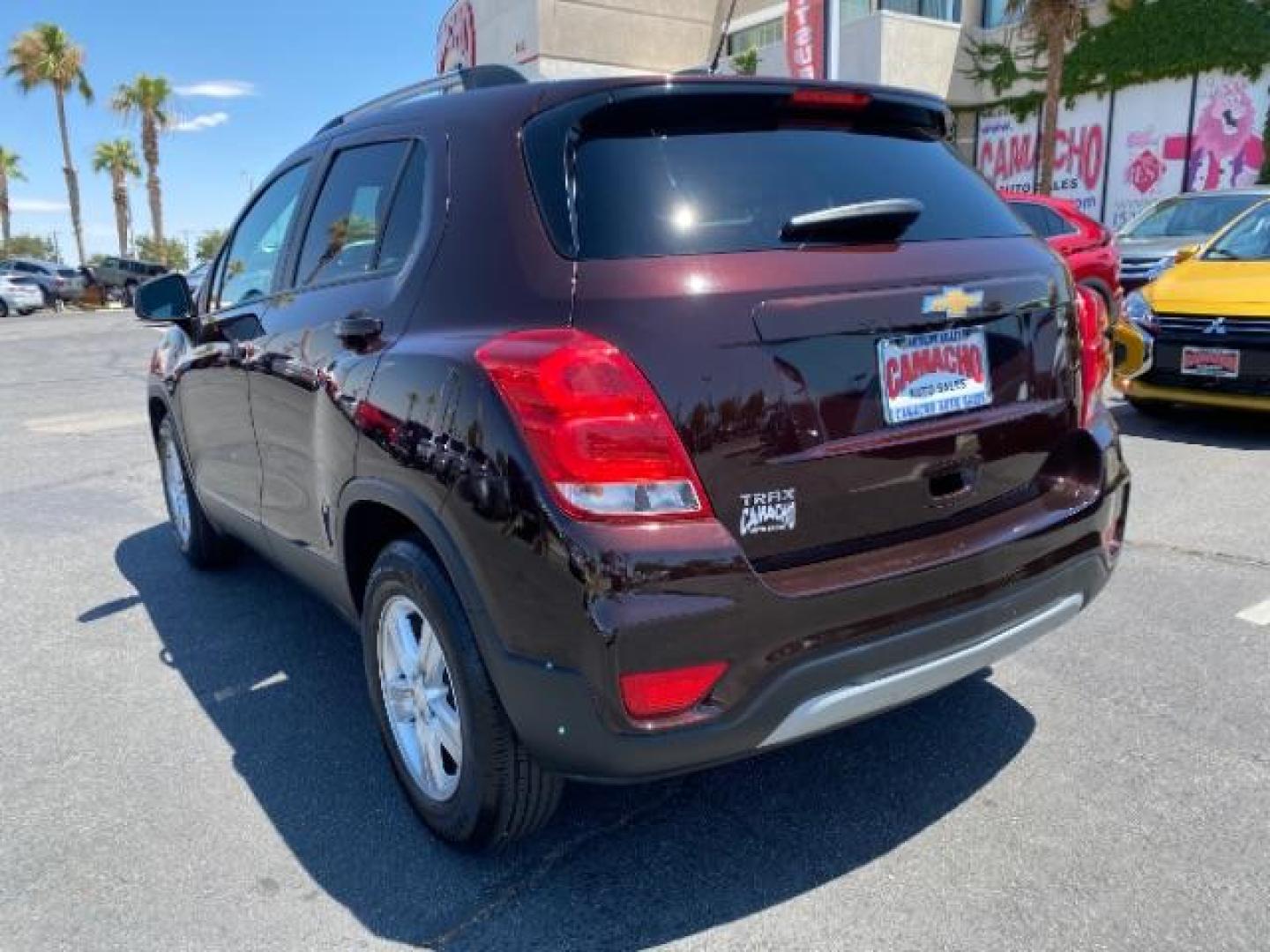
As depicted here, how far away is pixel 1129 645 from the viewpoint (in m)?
3.56

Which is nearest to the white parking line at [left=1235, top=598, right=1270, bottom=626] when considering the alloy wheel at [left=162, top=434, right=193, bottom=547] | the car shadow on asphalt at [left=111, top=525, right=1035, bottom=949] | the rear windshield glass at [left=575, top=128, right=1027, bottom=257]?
the car shadow on asphalt at [left=111, top=525, right=1035, bottom=949]

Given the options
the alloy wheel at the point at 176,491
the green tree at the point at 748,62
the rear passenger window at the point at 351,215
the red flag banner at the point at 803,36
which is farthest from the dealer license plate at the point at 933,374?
the green tree at the point at 748,62

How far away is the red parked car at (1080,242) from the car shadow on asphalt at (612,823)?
7657 mm

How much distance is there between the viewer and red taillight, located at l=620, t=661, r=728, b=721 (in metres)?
1.95

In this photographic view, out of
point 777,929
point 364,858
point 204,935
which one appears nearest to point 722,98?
point 777,929

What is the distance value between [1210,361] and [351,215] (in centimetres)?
560

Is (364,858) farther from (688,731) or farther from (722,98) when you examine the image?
(722,98)

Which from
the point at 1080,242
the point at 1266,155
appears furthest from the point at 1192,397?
the point at 1266,155

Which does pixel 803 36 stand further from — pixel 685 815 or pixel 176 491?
pixel 685 815

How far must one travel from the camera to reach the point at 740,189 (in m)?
2.32

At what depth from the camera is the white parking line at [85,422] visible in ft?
29.0

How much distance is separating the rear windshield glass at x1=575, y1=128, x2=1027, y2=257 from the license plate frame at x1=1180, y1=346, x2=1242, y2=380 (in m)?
4.41

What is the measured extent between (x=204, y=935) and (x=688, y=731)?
1212 millimetres

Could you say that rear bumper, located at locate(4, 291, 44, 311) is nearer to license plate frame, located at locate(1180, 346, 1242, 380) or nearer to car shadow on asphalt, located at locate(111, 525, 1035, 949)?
car shadow on asphalt, located at locate(111, 525, 1035, 949)
